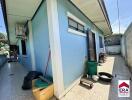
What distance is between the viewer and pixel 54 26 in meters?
3.07

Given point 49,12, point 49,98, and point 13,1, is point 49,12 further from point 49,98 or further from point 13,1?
point 49,98

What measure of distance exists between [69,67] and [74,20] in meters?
2.04

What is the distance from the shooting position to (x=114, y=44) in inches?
639

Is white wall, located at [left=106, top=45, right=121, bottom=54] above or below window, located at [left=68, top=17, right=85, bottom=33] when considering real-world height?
below

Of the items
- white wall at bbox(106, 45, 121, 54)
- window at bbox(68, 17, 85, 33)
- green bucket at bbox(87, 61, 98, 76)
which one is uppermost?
window at bbox(68, 17, 85, 33)

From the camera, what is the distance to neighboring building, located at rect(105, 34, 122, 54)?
15.8 m

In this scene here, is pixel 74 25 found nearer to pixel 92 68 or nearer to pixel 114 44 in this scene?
pixel 92 68

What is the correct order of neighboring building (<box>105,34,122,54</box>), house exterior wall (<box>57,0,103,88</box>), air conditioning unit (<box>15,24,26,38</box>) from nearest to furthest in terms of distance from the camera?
house exterior wall (<box>57,0,103,88</box>) < air conditioning unit (<box>15,24,26,38</box>) < neighboring building (<box>105,34,122,54</box>)

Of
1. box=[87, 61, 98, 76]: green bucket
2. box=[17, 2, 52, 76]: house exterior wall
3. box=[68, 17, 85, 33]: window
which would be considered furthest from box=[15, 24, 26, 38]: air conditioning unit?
box=[87, 61, 98, 76]: green bucket

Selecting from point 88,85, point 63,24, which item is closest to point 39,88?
point 88,85

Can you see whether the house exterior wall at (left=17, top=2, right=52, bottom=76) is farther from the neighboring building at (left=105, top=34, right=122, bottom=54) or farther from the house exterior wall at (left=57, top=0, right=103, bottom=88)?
the neighboring building at (left=105, top=34, right=122, bottom=54)

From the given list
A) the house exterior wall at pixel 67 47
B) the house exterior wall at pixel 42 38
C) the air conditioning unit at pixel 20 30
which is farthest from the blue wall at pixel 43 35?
the air conditioning unit at pixel 20 30

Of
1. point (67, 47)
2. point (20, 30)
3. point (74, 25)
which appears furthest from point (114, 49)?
point (67, 47)

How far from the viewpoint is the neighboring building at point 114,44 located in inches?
621
